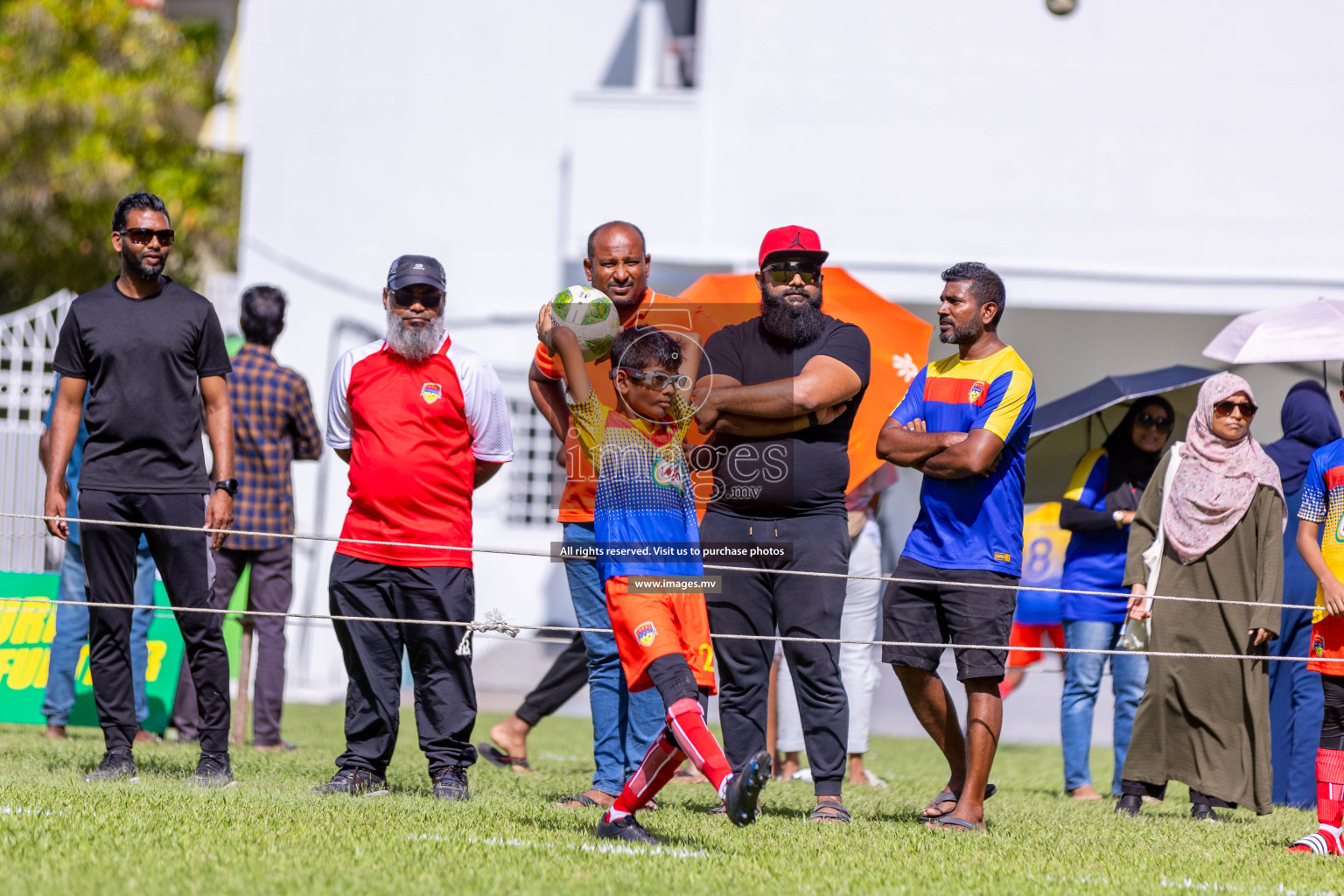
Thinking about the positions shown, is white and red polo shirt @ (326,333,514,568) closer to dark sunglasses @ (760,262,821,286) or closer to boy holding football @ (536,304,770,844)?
boy holding football @ (536,304,770,844)

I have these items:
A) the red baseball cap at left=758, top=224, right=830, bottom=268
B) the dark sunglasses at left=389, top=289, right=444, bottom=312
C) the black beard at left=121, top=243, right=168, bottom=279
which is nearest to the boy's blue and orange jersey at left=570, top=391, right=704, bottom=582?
the red baseball cap at left=758, top=224, right=830, bottom=268

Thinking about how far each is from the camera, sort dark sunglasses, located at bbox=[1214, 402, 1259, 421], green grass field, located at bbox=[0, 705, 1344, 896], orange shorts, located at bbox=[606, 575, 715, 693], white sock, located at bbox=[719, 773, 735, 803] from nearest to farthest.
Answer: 1. green grass field, located at bbox=[0, 705, 1344, 896]
2. white sock, located at bbox=[719, 773, 735, 803]
3. orange shorts, located at bbox=[606, 575, 715, 693]
4. dark sunglasses, located at bbox=[1214, 402, 1259, 421]

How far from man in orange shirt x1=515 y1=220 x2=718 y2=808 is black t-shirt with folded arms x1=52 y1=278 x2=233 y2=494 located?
1333mm

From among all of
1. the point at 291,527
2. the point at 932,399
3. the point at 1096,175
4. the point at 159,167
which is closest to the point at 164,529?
the point at 291,527

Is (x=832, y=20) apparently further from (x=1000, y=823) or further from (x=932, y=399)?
(x=1000, y=823)

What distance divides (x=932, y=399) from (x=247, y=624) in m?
3.91

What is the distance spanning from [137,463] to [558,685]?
216 cm

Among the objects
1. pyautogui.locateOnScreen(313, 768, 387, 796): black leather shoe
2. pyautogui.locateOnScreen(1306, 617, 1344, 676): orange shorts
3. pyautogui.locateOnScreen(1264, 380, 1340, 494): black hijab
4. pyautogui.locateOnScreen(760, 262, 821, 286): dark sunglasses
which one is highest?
pyautogui.locateOnScreen(760, 262, 821, 286): dark sunglasses

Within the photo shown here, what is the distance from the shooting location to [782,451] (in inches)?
203

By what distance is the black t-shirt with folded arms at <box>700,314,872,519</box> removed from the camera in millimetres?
5152

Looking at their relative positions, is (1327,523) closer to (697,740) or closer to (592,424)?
(697,740)

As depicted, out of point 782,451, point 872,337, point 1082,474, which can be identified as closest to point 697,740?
point 782,451

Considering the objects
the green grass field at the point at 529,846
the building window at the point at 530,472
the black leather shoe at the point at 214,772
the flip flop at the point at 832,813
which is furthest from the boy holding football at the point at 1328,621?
the building window at the point at 530,472

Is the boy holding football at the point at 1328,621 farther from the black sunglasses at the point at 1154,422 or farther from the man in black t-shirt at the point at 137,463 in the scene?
the man in black t-shirt at the point at 137,463
